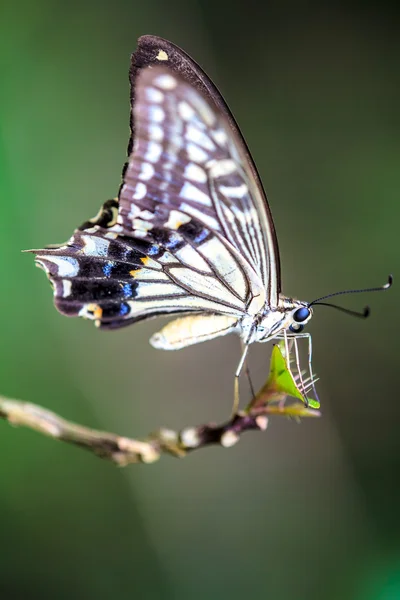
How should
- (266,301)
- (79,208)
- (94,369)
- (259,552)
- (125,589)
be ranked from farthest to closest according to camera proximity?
(79,208) < (94,369) < (259,552) < (125,589) < (266,301)

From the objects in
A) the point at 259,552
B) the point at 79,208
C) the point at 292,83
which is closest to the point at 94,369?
the point at 79,208

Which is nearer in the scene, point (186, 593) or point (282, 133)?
point (186, 593)

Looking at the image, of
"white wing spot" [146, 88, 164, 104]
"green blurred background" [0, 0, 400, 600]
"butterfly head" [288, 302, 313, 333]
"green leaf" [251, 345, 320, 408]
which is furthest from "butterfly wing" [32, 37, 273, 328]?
"green blurred background" [0, 0, 400, 600]

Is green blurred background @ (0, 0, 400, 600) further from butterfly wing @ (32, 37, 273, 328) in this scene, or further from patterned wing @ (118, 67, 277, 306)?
patterned wing @ (118, 67, 277, 306)

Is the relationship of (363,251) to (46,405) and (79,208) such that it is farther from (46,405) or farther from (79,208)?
(46,405)

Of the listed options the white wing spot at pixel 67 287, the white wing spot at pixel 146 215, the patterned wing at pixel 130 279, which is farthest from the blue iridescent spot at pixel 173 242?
the white wing spot at pixel 67 287

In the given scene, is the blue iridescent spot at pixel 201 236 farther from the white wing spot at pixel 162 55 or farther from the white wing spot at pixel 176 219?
the white wing spot at pixel 162 55
